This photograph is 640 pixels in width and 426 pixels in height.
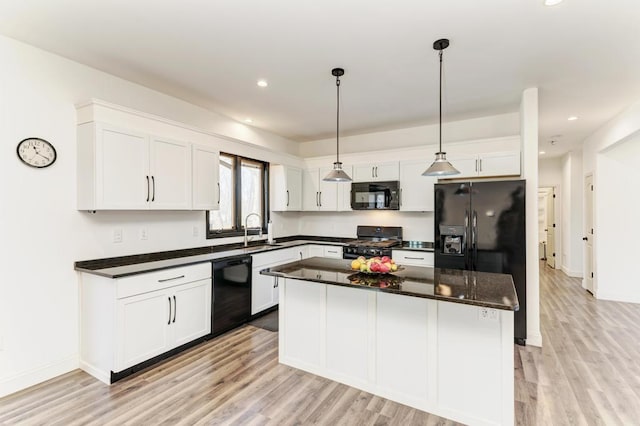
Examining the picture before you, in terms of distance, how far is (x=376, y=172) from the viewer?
4930 mm

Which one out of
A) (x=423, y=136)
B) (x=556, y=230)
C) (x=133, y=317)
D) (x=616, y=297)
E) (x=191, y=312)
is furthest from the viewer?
(x=556, y=230)

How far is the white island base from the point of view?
2.10 m

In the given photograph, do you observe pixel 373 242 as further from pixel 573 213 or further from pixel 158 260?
pixel 573 213

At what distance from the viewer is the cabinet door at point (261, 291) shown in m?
4.11

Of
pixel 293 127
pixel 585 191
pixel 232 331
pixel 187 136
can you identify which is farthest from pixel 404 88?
pixel 585 191

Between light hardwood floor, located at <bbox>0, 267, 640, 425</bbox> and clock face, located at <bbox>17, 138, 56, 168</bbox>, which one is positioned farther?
clock face, located at <bbox>17, 138, 56, 168</bbox>

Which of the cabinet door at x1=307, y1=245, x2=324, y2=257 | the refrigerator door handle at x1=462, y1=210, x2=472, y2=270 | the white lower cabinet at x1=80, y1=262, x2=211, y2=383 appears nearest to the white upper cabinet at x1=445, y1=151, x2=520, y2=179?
the refrigerator door handle at x1=462, y1=210, x2=472, y2=270

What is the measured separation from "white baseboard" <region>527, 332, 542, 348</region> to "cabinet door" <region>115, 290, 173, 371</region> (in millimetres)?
3694

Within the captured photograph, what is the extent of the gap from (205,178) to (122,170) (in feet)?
3.08

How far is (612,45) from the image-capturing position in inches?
101

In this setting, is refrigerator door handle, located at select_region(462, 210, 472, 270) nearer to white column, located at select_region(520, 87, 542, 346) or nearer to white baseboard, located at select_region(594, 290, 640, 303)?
white column, located at select_region(520, 87, 542, 346)

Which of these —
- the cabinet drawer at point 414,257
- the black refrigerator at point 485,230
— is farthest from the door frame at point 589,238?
the cabinet drawer at point 414,257

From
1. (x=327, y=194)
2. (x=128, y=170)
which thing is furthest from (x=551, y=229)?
(x=128, y=170)

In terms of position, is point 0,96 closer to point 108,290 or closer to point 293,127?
point 108,290
